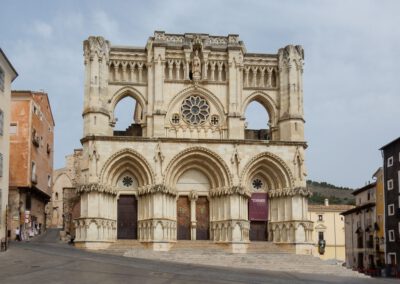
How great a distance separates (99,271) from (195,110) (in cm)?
2121

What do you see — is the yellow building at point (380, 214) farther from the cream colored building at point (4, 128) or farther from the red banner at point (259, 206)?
the cream colored building at point (4, 128)

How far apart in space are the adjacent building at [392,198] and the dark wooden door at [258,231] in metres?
15.5

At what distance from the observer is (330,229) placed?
85250 millimetres

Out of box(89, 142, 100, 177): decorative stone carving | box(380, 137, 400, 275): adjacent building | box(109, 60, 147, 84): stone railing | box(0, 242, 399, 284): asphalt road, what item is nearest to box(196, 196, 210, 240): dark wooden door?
box(89, 142, 100, 177): decorative stone carving

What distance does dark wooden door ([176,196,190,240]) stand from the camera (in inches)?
1817

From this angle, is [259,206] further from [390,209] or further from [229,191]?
[390,209]

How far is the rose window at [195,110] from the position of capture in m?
47.8

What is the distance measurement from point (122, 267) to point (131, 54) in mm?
20852

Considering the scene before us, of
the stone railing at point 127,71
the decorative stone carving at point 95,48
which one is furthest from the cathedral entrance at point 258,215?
the decorative stone carving at point 95,48

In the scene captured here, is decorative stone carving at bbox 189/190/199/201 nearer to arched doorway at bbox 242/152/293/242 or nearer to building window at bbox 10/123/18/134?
arched doorway at bbox 242/152/293/242

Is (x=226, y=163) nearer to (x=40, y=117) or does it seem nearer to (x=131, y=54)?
(x=131, y=54)

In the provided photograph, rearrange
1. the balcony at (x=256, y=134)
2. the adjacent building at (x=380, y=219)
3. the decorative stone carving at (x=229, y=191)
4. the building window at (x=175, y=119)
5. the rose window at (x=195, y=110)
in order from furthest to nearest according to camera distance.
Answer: the adjacent building at (x=380, y=219), the balcony at (x=256, y=134), the rose window at (x=195, y=110), the building window at (x=175, y=119), the decorative stone carving at (x=229, y=191)

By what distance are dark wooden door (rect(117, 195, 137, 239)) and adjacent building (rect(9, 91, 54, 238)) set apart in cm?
867

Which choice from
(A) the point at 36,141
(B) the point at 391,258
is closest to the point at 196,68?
(A) the point at 36,141
